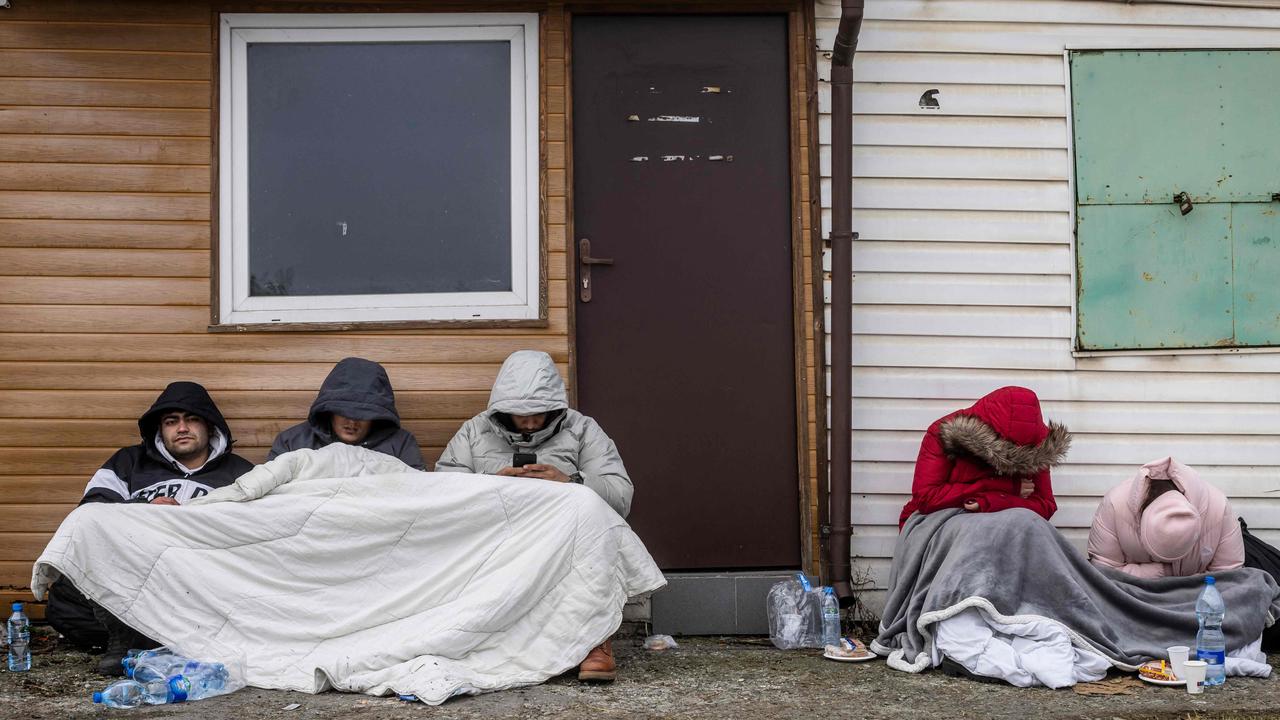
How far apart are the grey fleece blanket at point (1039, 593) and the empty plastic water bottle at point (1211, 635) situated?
88mm

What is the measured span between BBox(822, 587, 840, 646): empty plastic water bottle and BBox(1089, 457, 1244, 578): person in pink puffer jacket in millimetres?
1040

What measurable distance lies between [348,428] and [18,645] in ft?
4.62

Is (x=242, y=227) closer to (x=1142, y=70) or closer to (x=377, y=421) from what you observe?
(x=377, y=421)

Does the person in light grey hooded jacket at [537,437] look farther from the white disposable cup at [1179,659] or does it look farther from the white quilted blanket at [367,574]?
the white disposable cup at [1179,659]

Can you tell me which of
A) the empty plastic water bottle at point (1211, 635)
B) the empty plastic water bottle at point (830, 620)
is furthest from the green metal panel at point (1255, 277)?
the empty plastic water bottle at point (830, 620)

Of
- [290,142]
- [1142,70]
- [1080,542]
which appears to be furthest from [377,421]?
[1142,70]

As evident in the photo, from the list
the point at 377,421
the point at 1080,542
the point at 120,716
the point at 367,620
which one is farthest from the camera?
the point at 1080,542

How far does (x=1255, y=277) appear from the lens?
217 inches

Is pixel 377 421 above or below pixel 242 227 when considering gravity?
below

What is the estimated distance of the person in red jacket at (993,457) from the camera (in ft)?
15.5

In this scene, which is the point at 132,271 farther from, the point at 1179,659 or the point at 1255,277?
the point at 1255,277

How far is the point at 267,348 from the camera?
5.28m

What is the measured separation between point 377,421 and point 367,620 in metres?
1.01

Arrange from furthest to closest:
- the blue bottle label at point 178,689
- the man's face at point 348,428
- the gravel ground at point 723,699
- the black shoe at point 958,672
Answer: the man's face at point 348,428 < the black shoe at point 958,672 < the blue bottle label at point 178,689 < the gravel ground at point 723,699
